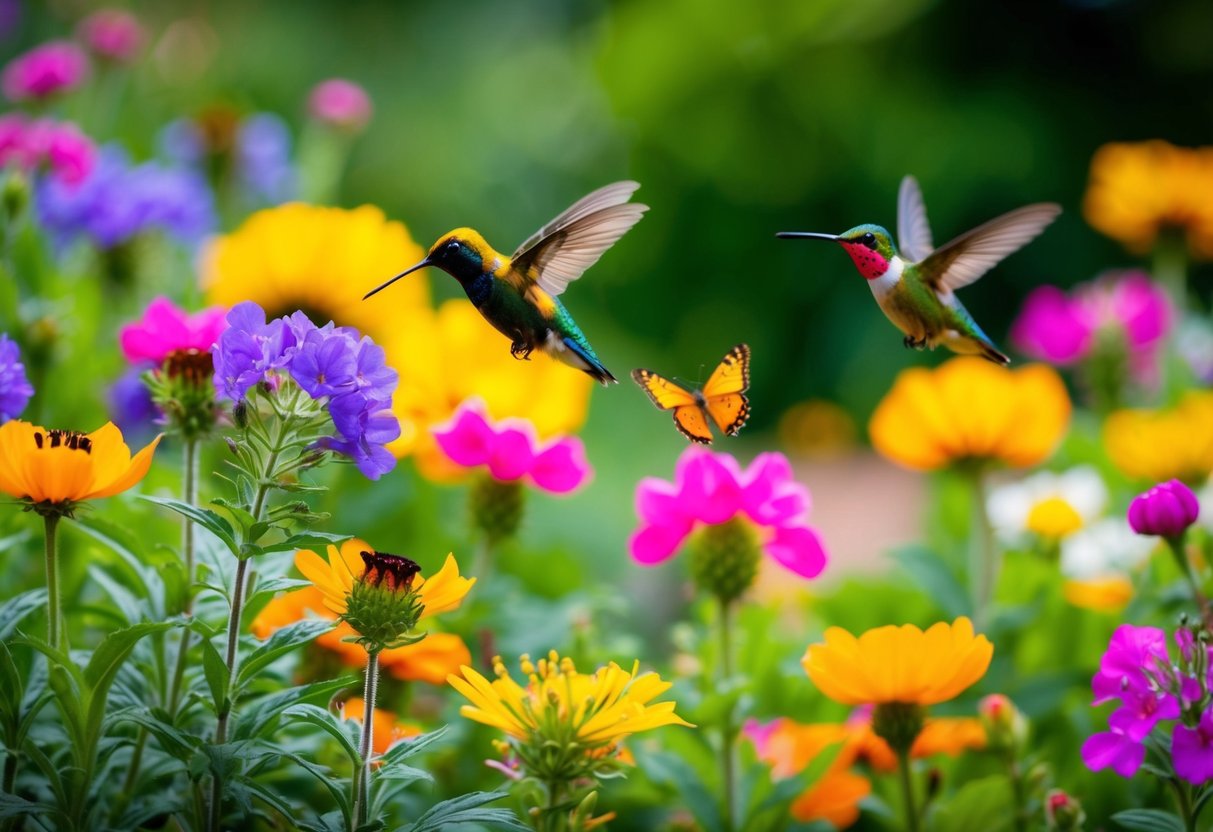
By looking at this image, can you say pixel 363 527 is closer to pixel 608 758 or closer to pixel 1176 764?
pixel 608 758

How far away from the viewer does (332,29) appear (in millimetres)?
4082

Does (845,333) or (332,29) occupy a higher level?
(332,29)

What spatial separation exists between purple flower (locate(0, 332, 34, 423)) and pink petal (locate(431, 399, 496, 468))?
11.3 inches

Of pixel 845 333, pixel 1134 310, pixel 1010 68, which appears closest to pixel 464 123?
pixel 845 333

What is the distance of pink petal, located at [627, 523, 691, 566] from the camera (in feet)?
2.95

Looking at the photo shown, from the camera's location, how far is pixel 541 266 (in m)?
0.74

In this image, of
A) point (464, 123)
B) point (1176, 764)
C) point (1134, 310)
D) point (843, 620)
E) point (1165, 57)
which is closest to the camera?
point (1176, 764)

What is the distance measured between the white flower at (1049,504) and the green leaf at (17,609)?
916mm

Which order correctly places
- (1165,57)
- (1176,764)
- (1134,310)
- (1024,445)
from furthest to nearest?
(1165,57), (1134,310), (1024,445), (1176,764)

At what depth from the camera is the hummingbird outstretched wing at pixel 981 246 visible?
78 centimetres

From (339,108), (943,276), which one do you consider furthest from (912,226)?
(339,108)

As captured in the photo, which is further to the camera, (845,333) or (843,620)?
(845,333)

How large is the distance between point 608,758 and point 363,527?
55 cm

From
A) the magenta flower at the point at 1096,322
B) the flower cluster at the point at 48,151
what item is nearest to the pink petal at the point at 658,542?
the flower cluster at the point at 48,151
